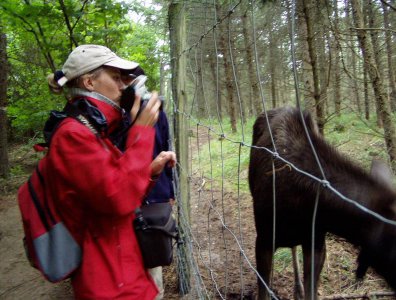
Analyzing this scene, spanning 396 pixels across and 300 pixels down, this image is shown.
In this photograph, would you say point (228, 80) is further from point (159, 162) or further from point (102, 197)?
point (102, 197)

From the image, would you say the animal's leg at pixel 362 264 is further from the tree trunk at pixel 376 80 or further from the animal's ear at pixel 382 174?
the tree trunk at pixel 376 80

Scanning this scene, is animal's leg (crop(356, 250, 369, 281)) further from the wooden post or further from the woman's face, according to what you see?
the wooden post

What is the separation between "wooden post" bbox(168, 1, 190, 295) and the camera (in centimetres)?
340

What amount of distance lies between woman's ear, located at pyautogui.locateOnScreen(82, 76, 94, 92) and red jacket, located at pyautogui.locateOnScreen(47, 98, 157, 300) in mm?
103

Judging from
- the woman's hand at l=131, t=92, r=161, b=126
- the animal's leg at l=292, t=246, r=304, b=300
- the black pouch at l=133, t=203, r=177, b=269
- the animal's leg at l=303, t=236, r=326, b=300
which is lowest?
the animal's leg at l=292, t=246, r=304, b=300

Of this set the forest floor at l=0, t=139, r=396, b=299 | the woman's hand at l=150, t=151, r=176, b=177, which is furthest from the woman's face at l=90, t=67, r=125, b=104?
the forest floor at l=0, t=139, r=396, b=299

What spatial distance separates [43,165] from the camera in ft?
5.34

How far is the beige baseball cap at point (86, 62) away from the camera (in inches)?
66.1

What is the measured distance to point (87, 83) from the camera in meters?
1.70

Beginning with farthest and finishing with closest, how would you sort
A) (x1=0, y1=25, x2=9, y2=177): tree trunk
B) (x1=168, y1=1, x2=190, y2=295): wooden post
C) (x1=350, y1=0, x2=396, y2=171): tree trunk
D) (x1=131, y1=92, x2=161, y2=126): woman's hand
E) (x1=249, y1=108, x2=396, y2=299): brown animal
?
(x1=0, y1=25, x2=9, y2=177): tree trunk
(x1=350, y1=0, x2=396, y2=171): tree trunk
(x1=168, y1=1, x2=190, y2=295): wooden post
(x1=249, y1=108, x2=396, y2=299): brown animal
(x1=131, y1=92, x2=161, y2=126): woman's hand

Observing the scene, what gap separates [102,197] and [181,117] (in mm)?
2142

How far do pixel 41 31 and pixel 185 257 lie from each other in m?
4.05

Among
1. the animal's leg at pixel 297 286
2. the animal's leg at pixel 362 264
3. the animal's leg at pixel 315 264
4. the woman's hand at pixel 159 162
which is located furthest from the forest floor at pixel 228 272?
the woman's hand at pixel 159 162

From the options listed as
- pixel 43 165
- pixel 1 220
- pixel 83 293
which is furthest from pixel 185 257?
pixel 1 220
